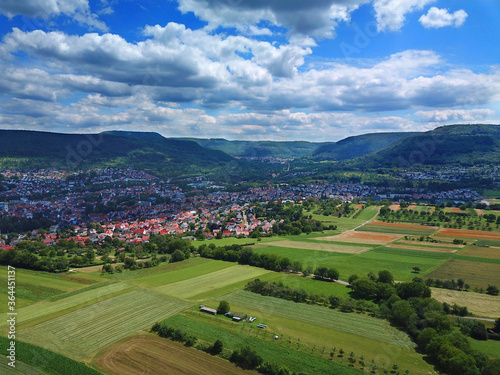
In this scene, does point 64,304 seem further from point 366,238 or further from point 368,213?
point 368,213

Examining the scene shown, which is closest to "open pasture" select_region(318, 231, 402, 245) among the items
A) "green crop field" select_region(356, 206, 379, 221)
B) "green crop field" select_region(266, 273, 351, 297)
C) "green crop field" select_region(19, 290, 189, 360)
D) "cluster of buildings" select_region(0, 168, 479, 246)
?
"green crop field" select_region(356, 206, 379, 221)

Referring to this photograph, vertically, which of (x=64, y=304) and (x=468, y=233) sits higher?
(x=468, y=233)

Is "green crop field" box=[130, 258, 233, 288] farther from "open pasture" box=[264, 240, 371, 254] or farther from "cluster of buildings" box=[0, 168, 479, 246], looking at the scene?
"cluster of buildings" box=[0, 168, 479, 246]

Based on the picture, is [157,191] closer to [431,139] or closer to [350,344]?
[350,344]

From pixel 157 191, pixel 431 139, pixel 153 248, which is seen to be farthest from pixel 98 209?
pixel 431 139

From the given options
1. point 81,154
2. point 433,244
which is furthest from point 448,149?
point 81,154

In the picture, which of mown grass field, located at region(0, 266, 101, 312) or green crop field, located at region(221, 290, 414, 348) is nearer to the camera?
green crop field, located at region(221, 290, 414, 348)
